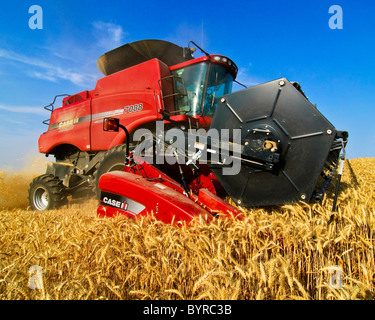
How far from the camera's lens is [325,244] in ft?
4.74

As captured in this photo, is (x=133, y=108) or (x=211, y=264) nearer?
(x=211, y=264)

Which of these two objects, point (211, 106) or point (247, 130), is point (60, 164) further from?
point (247, 130)

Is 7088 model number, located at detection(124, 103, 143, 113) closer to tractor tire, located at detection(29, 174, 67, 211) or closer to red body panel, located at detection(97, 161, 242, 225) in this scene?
red body panel, located at detection(97, 161, 242, 225)

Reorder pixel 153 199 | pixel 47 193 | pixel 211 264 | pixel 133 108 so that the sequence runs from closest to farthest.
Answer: pixel 211 264 < pixel 153 199 < pixel 133 108 < pixel 47 193

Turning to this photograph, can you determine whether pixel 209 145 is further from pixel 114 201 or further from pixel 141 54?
pixel 141 54

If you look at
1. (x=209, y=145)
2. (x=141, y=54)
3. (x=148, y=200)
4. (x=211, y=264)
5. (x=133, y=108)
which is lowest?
(x=211, y=264)

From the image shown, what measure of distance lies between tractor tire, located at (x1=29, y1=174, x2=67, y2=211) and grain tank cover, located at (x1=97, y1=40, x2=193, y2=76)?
305cm

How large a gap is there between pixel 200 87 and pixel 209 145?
197cm

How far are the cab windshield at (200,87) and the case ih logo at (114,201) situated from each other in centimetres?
208

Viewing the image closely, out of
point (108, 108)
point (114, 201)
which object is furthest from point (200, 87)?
point (114, 201)

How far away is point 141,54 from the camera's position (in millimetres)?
5137

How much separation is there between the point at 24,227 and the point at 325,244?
3.40m

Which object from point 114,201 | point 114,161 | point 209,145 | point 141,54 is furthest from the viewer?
point 141,54
